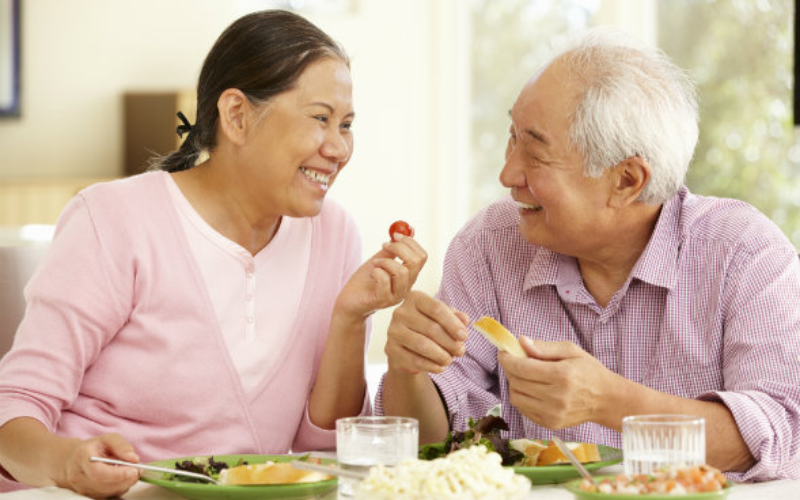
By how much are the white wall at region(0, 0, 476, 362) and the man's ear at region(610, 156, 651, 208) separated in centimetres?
513

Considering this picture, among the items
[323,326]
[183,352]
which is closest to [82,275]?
[183,352]

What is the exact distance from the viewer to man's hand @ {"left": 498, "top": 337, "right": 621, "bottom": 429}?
1669 mm

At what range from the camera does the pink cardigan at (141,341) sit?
1.87 metres

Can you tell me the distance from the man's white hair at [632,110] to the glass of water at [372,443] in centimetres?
78

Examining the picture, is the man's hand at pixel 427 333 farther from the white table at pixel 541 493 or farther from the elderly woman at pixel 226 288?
the white table at pixel 541 493

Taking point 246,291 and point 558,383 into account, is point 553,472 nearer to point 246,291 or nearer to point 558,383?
point 558,383

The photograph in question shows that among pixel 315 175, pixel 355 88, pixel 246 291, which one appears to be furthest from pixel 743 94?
pixel 246 291

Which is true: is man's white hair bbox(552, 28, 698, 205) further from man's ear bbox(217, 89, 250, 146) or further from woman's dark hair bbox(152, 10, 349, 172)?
man's ear bbox(217, 89, 250, 146)

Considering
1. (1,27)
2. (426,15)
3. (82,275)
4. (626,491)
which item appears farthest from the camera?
(426,15)

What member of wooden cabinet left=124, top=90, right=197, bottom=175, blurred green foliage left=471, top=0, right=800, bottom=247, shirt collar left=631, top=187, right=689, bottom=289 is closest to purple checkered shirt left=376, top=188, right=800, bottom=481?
shirt collar left=631, top=187, right=689, bottom=289

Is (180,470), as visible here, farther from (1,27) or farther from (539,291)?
(1,27)

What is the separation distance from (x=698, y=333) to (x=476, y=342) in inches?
15.7

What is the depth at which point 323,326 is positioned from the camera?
2.13 m

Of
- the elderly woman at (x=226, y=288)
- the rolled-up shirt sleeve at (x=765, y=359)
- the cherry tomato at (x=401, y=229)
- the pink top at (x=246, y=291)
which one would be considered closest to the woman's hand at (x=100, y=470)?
the elderly woman at (x=226, y=288)
